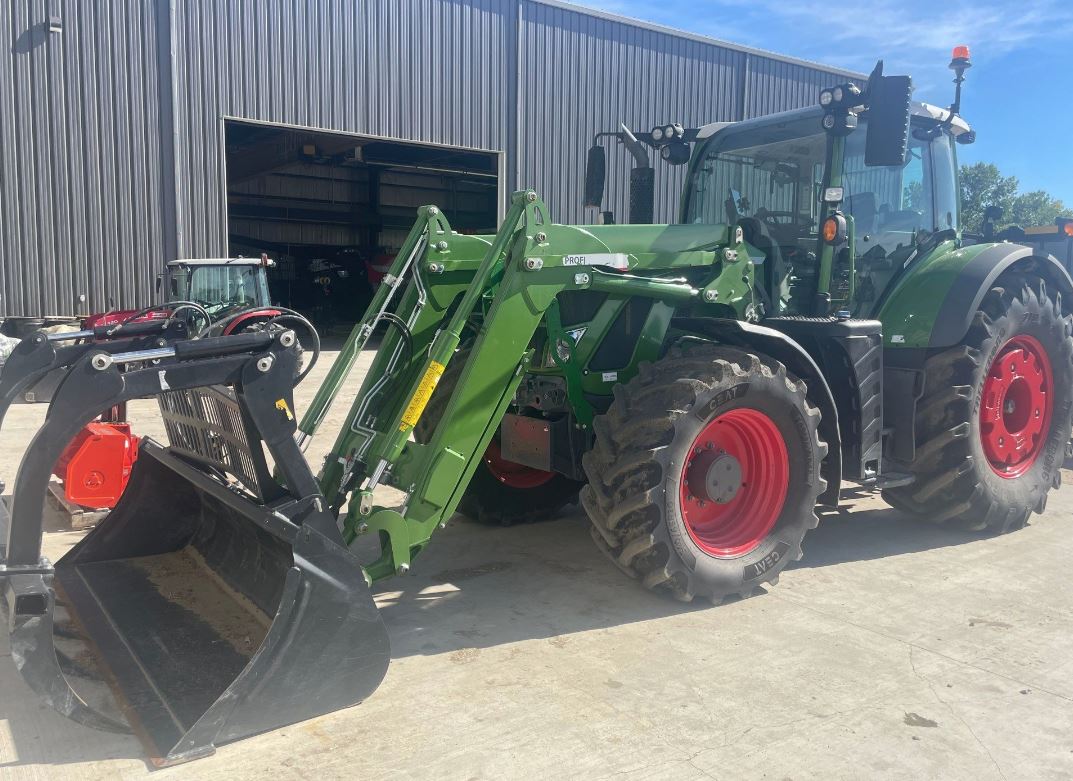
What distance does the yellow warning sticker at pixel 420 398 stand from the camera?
3744 mm

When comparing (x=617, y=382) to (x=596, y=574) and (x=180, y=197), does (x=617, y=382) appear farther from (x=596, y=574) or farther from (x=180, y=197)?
(x=180, y=197)

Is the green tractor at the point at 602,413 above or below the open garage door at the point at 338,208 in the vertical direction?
below

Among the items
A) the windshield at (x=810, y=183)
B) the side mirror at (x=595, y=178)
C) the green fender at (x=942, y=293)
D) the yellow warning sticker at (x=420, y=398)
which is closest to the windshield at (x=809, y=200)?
the windshield at (x=810, y=183)

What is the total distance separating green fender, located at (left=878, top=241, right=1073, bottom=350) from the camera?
5.23 meters

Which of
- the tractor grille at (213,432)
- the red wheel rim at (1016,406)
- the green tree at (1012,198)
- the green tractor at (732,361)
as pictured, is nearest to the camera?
the tractor grille at (213,432)

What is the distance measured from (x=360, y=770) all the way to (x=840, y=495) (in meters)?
3.12

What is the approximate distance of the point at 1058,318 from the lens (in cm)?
583

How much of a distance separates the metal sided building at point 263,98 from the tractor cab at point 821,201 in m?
12.1

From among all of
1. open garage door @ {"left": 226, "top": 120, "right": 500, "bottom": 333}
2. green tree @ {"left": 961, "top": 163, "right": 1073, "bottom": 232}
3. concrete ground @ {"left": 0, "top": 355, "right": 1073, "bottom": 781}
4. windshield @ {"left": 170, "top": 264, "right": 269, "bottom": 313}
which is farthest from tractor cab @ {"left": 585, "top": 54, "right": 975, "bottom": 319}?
green tree @ {"left": 961, "top": 163, "right": 1073, "bottom": 232}

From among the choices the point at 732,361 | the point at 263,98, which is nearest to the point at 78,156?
the point at 263,98

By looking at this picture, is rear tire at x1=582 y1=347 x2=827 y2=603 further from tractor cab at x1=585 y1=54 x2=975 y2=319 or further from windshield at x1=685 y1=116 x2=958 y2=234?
windshield at x1=685 y1=116 x2=958 y2=234

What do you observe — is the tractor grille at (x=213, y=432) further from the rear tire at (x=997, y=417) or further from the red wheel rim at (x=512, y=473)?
the rear tire at (x=997, y=417)

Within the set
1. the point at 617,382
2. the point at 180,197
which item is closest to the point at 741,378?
the point at 617,382

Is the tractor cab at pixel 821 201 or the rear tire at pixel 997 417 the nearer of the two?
the tractor cab at pixel 821 201
